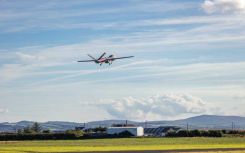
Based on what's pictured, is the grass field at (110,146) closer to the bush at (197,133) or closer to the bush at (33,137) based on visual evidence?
the bush at (33,137)

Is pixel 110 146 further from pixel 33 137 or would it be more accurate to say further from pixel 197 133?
pixel 197 133

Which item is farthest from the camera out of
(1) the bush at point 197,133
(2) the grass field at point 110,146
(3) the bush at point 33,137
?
(1) the bush at point 197,133

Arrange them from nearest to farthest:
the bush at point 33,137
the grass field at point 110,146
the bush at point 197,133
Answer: the grass field at point 110,146 < the bush at point 33,137 < the bush at point 197,133

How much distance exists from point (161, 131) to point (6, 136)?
3248 inches

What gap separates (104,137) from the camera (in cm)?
14100

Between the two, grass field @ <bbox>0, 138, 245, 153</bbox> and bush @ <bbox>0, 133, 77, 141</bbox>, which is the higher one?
bush @ <bbox>0, 133, 77, 141</bbox>

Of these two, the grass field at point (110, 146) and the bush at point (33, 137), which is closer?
the grass field at point (110, 146)

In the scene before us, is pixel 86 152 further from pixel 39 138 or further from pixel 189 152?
pixel 39 138

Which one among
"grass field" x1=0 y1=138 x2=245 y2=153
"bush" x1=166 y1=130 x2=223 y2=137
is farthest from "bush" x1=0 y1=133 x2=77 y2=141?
"bush" x1=166 y1=130 x2=223 y2=137

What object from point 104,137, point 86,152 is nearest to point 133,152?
point 86,152

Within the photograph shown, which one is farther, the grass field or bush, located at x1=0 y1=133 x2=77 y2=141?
bush, located at x1=0 y1=133 x2=77 y2=141

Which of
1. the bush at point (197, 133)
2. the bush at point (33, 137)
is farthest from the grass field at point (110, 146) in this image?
the bush at point (197, 133)

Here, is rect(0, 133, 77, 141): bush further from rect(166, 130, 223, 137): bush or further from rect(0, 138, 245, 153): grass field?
rect(166, 130, 223, 137): bush

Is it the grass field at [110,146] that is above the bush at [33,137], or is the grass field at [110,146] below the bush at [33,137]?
below
